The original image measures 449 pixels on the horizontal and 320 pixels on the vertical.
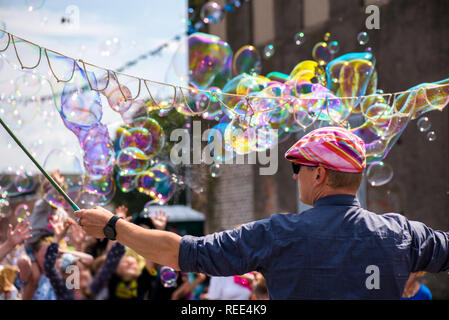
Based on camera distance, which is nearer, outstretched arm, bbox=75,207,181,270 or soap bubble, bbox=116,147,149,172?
outstretched arm, bbox=75,207,181,270

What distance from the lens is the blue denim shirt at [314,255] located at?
1934mm

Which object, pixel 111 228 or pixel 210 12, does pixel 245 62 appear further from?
pixel 111 228

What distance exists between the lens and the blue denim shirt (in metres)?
1.93

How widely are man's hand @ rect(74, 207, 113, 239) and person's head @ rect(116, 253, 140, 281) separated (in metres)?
3.43

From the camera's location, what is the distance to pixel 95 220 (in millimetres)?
2143

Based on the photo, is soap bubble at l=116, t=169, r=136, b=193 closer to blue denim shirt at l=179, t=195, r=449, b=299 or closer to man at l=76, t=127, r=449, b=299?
man at l=76, t=127, r=449, b=299

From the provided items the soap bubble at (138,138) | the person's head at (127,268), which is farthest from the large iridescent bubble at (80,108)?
the person's head at (127,268)

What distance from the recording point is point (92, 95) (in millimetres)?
4188

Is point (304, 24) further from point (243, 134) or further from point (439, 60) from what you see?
point (243, 134)

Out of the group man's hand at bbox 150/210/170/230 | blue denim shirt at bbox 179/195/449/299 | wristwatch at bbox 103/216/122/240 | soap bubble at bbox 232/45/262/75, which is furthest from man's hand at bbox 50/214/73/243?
blue denim shirt at bbox 179/195/449/299

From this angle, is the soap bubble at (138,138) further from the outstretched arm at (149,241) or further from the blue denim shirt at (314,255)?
the blue denim shirt at (314,255)

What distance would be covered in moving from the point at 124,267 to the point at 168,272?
646mm

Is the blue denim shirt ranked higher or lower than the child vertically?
higher

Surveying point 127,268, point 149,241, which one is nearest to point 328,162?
point 149,241
